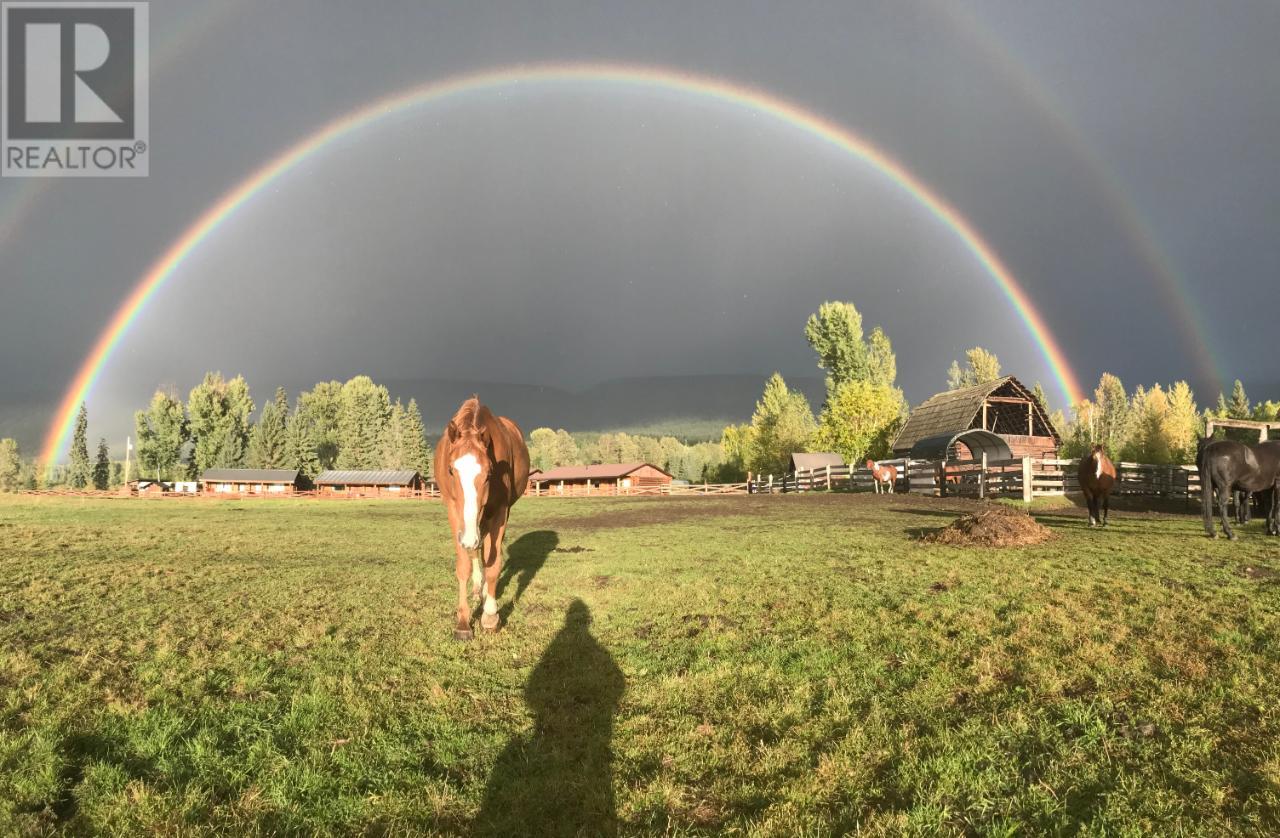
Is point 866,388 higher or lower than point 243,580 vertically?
higher

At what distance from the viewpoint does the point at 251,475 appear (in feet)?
296

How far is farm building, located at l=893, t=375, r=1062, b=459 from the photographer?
4256 centimetres

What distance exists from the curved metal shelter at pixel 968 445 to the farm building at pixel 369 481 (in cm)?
6753

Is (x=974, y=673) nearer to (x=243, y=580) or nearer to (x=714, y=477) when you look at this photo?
(x=243, y=580)

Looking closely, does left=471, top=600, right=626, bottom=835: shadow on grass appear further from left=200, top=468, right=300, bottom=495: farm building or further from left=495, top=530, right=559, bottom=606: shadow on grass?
left=200, top=468, right=300, bottom=495: farm building

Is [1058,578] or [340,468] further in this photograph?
[340,468]

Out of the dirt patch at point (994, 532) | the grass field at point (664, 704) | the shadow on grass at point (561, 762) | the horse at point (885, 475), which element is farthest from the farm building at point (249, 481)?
the shadow on grass at point (561, 762)

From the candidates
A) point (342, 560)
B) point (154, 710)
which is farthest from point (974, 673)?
point (342, 560)

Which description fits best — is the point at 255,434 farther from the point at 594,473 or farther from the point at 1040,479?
the point at 1040,479

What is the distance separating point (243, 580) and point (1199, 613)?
12610 millimetres

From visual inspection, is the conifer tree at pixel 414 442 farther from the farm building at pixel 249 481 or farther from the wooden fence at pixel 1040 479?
the wooden fence at pixel 1040 479

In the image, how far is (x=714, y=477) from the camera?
108438 mm

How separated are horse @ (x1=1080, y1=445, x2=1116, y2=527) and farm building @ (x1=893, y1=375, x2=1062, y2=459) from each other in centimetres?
2560

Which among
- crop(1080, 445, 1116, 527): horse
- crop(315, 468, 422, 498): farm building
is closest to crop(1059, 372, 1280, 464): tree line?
crop(1080, 445, 1116, 527): horse
